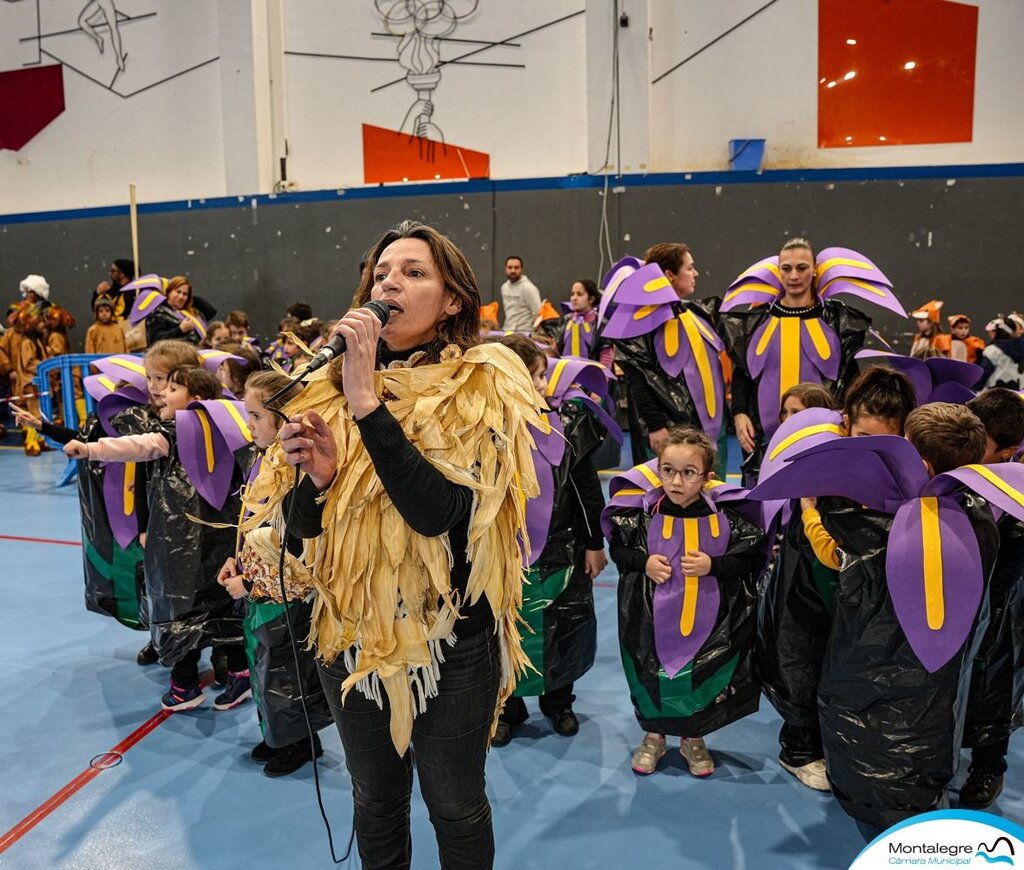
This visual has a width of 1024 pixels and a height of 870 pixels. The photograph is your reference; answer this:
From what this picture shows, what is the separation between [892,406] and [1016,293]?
276 inches

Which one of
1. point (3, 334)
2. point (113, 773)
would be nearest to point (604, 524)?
point (113, 773)

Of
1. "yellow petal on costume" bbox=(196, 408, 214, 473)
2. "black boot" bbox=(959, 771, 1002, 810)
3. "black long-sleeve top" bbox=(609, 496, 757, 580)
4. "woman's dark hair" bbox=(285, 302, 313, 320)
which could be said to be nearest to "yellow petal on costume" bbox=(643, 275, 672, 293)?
"black long-sleeve top" bbox=(609, 496, 757, 580)

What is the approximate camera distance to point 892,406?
2.47 meters

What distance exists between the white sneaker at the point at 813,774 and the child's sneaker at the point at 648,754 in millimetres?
392

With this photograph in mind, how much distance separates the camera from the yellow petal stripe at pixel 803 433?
8.04 feet

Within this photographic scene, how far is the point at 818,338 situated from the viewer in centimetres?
361

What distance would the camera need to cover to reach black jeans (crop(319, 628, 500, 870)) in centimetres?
162

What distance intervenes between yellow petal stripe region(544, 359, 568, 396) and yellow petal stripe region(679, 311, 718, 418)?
932mm

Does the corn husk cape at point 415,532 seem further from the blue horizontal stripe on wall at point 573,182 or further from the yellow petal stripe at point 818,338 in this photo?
the blue horizontal stripe on wall at point 573,182

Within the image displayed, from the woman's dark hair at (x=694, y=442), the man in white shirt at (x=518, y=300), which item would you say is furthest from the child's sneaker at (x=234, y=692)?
the man in white shirt at (x=518, y=300)

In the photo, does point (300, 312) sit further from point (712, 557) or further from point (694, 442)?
point (712, 557)

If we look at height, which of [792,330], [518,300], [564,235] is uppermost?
[564,235]

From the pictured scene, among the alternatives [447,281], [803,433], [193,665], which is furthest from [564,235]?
[447,281]

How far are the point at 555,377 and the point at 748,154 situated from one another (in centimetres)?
645
